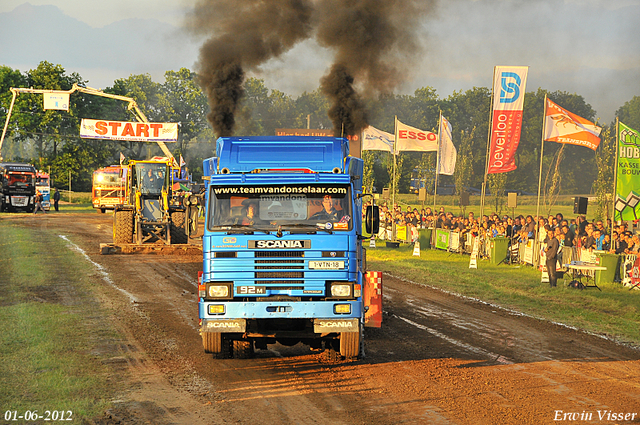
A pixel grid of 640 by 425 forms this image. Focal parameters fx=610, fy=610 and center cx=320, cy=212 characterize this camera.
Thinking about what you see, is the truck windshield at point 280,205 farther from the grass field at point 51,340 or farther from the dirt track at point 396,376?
the grass field at point 51,340

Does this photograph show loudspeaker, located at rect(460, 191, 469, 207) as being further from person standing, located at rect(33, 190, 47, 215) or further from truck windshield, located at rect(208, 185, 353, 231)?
Answer: person standing, located at rect(33, 190, 47, 215)

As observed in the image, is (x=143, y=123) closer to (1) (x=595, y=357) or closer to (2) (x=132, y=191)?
(2) (x=132, y=191)

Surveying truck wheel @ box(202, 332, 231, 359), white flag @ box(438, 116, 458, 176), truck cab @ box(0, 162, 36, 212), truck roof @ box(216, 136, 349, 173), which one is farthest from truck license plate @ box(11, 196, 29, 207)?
truck wheel @ box(202, 332, 231, 359)

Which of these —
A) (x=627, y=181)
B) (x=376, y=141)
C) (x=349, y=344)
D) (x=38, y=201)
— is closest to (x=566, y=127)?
(x=627, y=181)

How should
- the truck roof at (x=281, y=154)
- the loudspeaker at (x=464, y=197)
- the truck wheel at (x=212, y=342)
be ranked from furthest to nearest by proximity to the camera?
the loudspeaker at (x=464, y=197) < the truck roof at (x=281, y=154) < the truck wheel at (x=212, y=342)

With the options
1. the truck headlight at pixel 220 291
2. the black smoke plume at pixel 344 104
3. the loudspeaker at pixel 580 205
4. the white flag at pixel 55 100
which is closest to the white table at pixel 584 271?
the loudspeaker at pixel 580 205

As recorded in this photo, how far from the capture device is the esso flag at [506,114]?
919 inches

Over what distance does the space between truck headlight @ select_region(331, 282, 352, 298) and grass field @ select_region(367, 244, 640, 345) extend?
6.30 meters

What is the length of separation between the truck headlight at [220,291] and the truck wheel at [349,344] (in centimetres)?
184

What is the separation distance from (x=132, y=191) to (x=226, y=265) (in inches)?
701

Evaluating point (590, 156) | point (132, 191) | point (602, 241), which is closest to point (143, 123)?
point (132, 191)

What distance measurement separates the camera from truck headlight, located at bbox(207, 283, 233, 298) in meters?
9.08

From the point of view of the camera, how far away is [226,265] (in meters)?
9.06

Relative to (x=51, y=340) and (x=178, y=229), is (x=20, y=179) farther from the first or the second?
(x=51, y=340)
